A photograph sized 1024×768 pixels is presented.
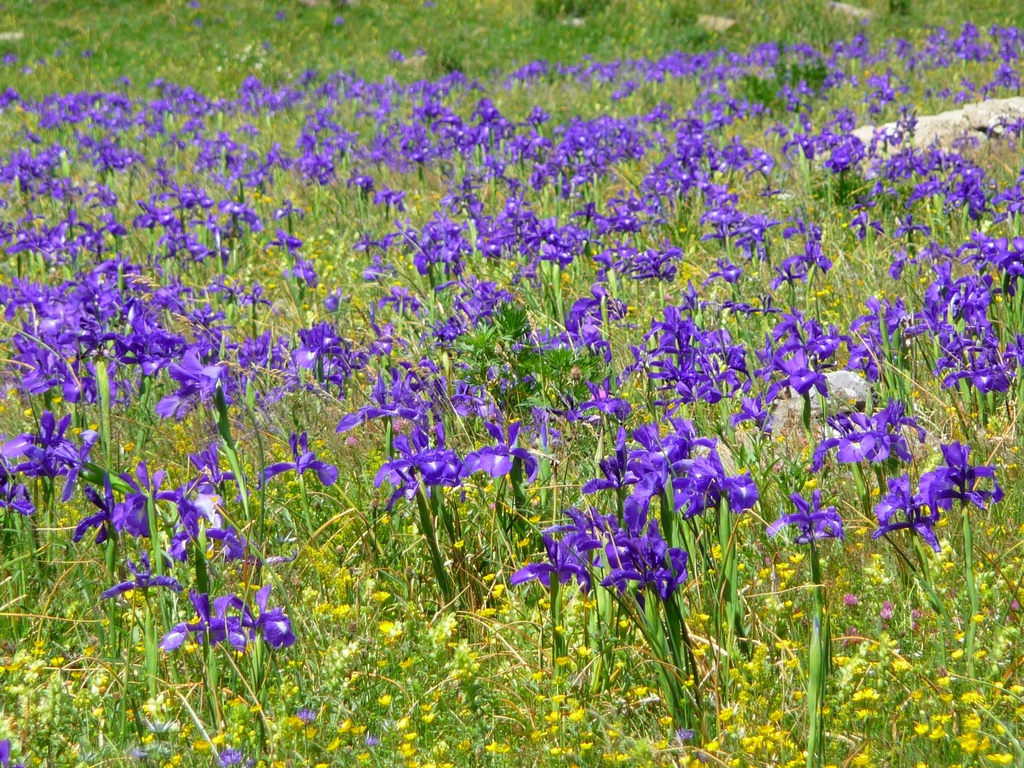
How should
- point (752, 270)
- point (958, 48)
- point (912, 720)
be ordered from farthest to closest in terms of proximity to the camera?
point (958, 48)
point (752, 270)
point (912, 720)

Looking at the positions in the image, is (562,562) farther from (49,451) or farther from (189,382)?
(49,451)

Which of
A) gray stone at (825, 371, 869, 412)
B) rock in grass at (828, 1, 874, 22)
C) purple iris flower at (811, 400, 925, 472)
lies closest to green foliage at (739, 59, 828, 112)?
gray stone at (825, 371, 869, 412)

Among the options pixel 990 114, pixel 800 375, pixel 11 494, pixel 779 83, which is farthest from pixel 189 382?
pixel 779 83

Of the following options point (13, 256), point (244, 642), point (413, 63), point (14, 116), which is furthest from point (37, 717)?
point (413, 63)

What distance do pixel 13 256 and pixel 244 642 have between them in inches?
203

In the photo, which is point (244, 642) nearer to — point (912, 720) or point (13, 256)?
point (912, 720)

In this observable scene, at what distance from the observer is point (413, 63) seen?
48.2 feet

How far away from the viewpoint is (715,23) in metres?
16.4

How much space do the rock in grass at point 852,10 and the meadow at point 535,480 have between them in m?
10.0

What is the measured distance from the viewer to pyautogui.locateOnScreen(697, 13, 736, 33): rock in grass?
16.0 metres

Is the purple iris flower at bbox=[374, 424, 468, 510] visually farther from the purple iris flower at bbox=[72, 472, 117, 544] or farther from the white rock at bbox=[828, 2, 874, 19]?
the white rock at bbox=[828, 2, 874, 19]

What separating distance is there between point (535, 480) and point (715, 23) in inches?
611

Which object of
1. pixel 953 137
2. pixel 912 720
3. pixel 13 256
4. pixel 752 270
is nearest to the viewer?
pixel 912 720

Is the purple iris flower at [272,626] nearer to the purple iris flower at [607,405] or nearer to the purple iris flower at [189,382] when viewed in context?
the purple iris flower at [189,382]
